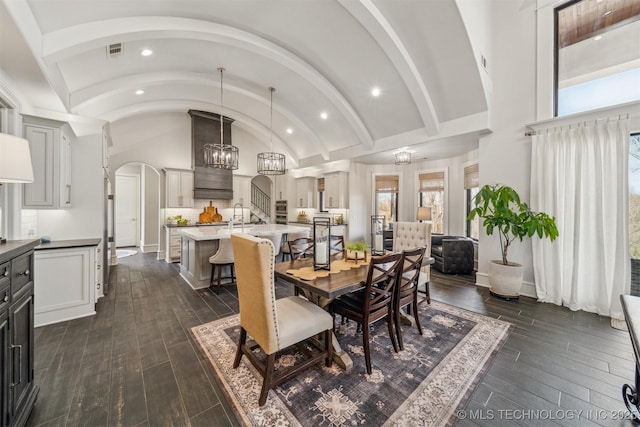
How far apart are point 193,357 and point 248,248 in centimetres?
138

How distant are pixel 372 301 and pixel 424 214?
5.02 m

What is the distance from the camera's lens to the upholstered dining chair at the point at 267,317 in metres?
1.60

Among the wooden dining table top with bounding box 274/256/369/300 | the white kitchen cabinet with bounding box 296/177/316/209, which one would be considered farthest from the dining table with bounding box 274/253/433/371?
the white kitchen cabinet with bounding box 296/177/316/209

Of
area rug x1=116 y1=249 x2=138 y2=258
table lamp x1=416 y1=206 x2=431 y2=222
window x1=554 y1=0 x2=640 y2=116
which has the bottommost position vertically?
area rug x1=116 y1=249 x2=138 y2=258

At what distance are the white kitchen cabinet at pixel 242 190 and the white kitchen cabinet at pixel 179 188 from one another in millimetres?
1274

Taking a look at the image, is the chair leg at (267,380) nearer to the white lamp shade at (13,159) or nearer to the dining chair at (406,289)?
the dining chair at (406,289)

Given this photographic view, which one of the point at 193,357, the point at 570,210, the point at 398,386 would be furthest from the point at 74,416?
the point at 570,210

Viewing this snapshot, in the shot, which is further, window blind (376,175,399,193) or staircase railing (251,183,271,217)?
staircase railing (251,183,271,217)

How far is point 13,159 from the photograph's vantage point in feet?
5.00

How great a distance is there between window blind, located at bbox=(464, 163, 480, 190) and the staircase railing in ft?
20.4

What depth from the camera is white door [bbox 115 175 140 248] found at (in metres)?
7.70

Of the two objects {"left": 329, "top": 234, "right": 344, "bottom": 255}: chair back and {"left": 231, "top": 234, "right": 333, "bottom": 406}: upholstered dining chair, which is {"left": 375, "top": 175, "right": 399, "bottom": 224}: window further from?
{"left": 231, "top": 234, "right": 333, "bottom": 406}: upholstered dining chair

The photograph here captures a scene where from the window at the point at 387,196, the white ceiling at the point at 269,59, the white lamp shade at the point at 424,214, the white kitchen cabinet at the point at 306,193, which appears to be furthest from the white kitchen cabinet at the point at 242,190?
the white lamp shade at the point at 424,214

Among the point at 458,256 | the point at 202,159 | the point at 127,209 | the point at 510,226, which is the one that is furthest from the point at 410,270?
the point at 127,209
